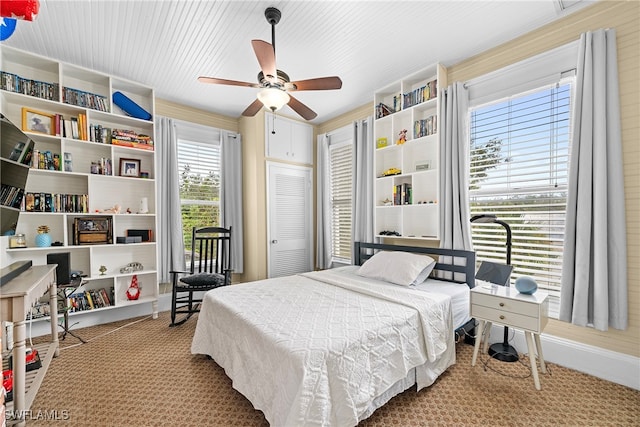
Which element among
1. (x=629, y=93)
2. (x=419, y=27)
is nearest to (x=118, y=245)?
(x=419, y=27)

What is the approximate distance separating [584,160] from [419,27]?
166cm

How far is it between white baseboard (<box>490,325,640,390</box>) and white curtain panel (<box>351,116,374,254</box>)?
6.63ft

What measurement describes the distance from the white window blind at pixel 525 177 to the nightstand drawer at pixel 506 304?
0.69 metres

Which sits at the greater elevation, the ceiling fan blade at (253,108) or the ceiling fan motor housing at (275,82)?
the ceiling fan motor housing at (275,82)

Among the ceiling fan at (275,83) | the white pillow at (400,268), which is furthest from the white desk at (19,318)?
the white pillow at (400,268)

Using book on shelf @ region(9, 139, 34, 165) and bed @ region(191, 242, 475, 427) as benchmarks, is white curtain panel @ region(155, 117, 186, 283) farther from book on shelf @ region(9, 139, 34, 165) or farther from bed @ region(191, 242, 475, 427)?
book on shelf @ region(9, 139, 34, 165)

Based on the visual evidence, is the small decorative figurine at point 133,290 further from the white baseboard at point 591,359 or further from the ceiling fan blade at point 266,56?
the white baseboard at point 591,359

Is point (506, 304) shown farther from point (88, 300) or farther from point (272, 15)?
point (88, 300)

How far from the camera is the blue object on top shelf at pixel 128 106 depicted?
130 inches

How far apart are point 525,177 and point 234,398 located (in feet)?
9.75

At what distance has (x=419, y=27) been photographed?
2.44 meters

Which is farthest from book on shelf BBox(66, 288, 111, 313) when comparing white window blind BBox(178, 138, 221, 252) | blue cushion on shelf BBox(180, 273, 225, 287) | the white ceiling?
the white ceiling

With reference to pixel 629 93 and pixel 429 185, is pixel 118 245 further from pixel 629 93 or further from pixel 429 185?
pixel 629 93

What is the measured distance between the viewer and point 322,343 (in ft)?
4.95
